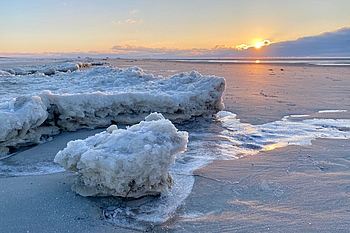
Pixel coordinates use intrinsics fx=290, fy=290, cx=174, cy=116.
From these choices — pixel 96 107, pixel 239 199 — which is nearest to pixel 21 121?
pixel 96 107

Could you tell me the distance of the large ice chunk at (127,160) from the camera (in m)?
2.51

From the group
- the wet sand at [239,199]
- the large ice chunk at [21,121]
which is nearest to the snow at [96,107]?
the large ice chunk at [21,121]

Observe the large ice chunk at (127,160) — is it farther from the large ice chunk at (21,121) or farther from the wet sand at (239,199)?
the large ice chunk at (21,121)

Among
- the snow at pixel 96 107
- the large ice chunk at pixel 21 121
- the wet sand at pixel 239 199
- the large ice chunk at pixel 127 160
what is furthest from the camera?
the snow at pixel 96 107

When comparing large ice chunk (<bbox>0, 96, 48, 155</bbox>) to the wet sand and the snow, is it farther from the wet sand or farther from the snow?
the wet sand

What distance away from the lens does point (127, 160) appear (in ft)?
8.14

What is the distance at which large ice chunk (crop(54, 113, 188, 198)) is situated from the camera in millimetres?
2512

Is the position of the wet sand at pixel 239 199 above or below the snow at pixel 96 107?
below

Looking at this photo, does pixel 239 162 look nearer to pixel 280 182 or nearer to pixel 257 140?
pixel 280 182

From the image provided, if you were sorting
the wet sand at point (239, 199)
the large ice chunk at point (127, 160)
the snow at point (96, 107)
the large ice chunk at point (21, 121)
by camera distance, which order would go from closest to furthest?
1. the wet sand at point (239, 199)
2. the large ice chunk at point (127, 160)
3. the large ice chunk at point (21, 121)
4. the snow at point (96, 107)

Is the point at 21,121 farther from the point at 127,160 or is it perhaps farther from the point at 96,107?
the point at 127,160

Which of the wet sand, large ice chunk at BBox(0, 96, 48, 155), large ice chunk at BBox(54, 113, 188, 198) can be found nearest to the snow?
large ice chunk at BBox(0, 96, 48, 155)

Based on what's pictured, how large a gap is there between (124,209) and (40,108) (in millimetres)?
2297

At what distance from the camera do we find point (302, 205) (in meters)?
2.56
